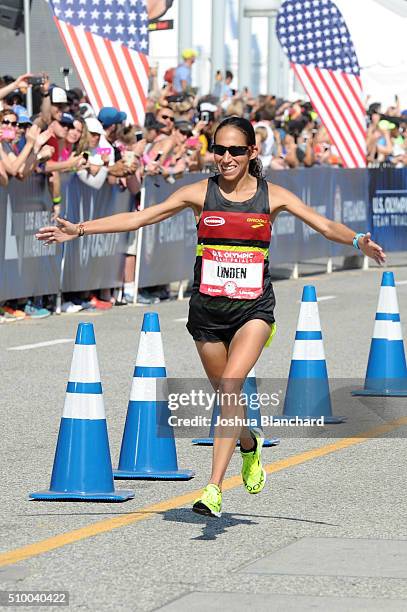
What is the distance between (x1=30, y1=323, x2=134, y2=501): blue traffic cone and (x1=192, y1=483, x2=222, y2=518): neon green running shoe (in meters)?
0.87

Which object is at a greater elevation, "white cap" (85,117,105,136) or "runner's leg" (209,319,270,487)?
"white cap" (85,117,105,136)

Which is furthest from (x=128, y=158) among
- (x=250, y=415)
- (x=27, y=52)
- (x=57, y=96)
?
(x=250, y=415)

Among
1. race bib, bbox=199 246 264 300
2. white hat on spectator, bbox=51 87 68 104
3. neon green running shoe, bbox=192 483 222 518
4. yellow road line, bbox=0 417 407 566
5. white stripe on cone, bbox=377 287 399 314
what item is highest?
white hat on spectator, bbox=51 87 68 104

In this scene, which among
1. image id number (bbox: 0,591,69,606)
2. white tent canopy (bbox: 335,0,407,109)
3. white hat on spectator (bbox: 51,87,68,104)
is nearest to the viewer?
image id number (bbox: 0,591,69,606)

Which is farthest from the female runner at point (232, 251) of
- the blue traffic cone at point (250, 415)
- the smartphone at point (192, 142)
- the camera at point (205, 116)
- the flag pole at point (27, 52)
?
the camera at point (205, 116)

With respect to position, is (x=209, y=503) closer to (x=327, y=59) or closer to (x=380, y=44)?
(x=327, y=59)

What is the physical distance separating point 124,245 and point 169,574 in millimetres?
12768

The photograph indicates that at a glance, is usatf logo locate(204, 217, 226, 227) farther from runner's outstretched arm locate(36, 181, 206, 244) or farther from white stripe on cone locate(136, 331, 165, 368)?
white stripe on cone locate(136, 331, 165, 368)

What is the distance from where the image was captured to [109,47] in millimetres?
19734

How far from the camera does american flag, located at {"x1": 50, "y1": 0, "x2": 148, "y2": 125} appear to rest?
19375 millimetres

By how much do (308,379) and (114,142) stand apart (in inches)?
343

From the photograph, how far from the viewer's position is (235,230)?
7.61 metres

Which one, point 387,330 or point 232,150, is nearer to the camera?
point 232,150

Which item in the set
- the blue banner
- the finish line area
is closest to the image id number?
the finish line area
